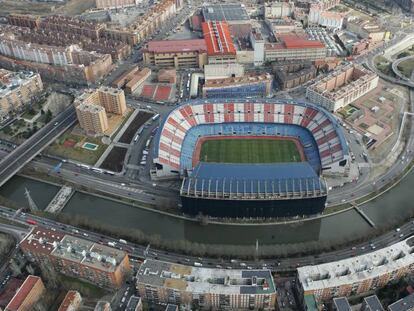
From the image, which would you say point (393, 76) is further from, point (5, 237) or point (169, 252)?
point (5, 237)

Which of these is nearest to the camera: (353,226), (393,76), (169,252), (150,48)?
(169,252)

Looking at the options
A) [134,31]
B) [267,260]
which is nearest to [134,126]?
[267,260]

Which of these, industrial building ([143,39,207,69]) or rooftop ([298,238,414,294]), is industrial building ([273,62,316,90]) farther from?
rooftop ([298,238,414,294])

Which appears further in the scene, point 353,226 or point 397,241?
point 353,226

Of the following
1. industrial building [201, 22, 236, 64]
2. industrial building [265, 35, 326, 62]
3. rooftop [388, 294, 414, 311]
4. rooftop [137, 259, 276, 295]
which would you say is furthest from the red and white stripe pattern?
rooftop [388, 294, 414, 311]

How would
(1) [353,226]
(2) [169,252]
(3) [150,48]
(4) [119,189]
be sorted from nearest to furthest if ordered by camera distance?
(2) [169,252] < (1) [353,226] < (4) [119,189] < (3) [150,48]

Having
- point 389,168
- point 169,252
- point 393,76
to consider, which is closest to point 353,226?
point 389,168

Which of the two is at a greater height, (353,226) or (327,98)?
(327,98)
